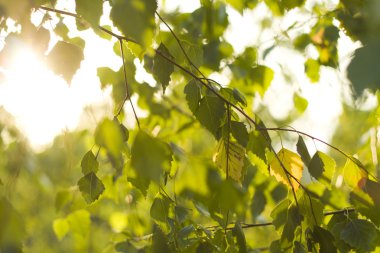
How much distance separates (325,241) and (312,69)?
0.82 m

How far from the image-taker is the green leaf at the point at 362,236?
88 cm

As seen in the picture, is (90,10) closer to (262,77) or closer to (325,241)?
(325,241)

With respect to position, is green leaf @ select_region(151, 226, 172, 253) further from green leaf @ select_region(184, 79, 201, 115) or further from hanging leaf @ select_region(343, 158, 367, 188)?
hanging leaf @ select_region(343, 158, 367, 188)

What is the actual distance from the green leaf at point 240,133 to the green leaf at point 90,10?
0.89ft

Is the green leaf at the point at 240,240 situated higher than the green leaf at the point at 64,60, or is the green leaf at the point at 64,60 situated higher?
the green leaf at the point at 64,60

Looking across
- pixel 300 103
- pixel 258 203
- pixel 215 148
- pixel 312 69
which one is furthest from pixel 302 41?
pixel 215 148

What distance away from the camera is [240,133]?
0.84m

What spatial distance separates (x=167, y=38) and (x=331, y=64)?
1.61ft

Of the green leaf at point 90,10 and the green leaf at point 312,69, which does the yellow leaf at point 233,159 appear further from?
the green leaf at point 312,69

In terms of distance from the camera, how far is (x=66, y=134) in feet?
3.28

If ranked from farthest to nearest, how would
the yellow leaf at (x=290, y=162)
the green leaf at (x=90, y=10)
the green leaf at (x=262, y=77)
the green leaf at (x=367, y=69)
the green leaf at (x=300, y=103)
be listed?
the green leaf at (x=300, y=103) < the green leaf at (x=262, y=77) < the yellow leaf at (x=290, y=162) < the green leaf at (x=90, y=10) < the green leaf at (x=367, y=69)

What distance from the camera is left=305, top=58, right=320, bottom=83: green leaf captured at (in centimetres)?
157

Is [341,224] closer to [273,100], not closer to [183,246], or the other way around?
[183,246]

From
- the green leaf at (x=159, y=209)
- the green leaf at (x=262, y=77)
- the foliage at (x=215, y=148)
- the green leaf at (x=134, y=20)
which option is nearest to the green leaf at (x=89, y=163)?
the foliage at (x=215, y=148)
